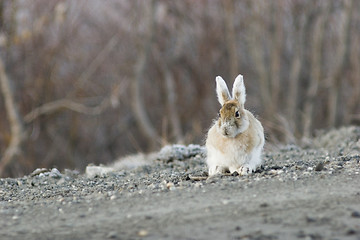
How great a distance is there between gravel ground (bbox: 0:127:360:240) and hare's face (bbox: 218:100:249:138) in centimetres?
45

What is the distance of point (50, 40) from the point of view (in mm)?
21656

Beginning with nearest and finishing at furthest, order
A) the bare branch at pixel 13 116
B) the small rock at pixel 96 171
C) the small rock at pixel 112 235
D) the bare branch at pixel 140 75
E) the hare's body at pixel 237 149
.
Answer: the small rock at pixel 112 235 → the hare's body at pixel 237 149 → the small rock at pixel 96 171 → the bare branch at pixel 13 116 → the bare branch at pixel 140 75

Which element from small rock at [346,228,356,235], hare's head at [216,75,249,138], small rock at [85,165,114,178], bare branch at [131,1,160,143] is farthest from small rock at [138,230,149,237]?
bare branch at [131,1,160,143]

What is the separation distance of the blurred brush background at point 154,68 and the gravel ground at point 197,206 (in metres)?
10.6

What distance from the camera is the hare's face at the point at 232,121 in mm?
6336

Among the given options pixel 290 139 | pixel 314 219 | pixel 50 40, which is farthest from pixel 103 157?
pixel 314 219

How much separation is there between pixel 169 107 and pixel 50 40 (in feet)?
14.6

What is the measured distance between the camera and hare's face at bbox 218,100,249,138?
634 cm

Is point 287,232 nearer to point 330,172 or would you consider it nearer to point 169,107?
point 330,172

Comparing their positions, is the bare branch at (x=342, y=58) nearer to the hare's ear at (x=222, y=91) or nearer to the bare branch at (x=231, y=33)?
the bare branch at (x=231, y=33)

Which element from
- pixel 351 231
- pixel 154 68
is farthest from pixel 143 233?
pixel 154 68

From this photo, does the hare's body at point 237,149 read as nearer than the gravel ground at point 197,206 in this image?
No

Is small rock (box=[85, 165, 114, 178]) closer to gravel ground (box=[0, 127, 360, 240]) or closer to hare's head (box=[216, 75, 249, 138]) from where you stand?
gravel ground (box=[0, 127, 360, 240])

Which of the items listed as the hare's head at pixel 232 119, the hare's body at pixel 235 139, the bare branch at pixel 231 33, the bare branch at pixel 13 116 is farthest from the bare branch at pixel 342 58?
the hare's head at pixel 232 119
